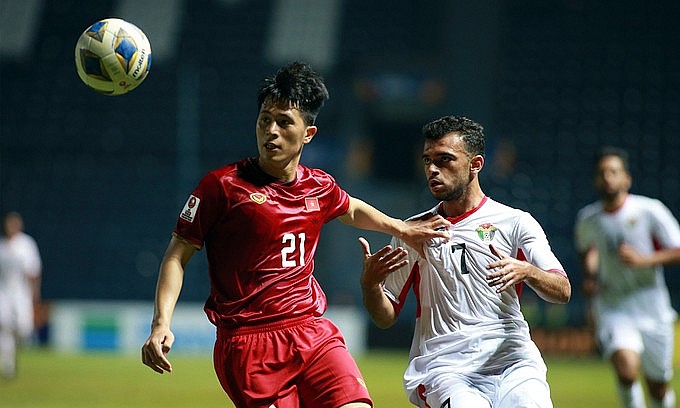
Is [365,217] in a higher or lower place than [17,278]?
higher

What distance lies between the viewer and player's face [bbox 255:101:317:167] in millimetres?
4969

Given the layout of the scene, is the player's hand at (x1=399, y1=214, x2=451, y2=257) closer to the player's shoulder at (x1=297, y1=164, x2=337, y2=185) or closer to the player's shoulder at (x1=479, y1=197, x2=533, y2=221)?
the player's shoulder at (x1=479, y1=197, x2=533, y2=221)

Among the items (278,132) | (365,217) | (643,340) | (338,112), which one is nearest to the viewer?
(278,132)

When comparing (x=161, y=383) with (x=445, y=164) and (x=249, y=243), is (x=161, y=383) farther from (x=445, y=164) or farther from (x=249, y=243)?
(x=445, y=164)

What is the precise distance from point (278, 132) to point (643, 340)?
462 centimetres

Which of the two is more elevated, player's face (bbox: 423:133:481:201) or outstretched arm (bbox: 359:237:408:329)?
player's face (bbox: 423:133:481:201)

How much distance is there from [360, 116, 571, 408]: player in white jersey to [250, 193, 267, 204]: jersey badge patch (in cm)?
54

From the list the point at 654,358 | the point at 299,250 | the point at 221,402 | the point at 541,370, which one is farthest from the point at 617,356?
the point at 221,402

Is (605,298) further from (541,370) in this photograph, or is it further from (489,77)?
(489,77)

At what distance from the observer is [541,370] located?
4.91 metres

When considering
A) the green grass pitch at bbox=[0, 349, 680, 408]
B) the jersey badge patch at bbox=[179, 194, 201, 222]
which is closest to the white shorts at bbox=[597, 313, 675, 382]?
the green grass pitch at bbox=[0, 349, 680, 408]

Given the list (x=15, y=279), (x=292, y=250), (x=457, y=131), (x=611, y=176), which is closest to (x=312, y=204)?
(x=292, y=250)

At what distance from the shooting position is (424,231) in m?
5.11

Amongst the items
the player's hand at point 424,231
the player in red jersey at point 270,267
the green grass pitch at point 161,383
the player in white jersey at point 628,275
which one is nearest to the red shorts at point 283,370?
the player in red jersey at point 270,267
